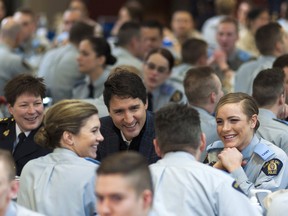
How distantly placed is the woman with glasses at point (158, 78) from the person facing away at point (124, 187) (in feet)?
13.9

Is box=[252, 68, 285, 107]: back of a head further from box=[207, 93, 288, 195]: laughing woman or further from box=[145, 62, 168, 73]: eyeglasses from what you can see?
box=[145, 62, 168, 73]: eyeglasses

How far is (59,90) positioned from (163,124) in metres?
4.90

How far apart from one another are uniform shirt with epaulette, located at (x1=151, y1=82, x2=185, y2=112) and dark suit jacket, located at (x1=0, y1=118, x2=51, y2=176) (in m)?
2.19

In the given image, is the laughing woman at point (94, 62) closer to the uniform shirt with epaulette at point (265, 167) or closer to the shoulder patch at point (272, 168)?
the uniform shirt with epaulette at point (265, 167)

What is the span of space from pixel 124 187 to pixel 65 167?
1039 millimetres

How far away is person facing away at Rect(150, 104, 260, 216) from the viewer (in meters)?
3.88

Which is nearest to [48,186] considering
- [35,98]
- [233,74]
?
[35,98]

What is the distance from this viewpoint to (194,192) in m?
3.88

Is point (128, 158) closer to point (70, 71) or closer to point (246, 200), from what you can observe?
point (246, 200)

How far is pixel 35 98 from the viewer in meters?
5.55

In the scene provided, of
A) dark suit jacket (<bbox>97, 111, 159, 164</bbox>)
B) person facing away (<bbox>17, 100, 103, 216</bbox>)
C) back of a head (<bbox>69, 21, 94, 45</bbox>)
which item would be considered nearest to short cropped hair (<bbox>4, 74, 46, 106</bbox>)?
dark suit jacket (<bbox>97, 111, 159, 164</bbox>)

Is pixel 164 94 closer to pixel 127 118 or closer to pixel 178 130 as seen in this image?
pixel 127 118

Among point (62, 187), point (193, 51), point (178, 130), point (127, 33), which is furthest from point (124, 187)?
point (127, 33)

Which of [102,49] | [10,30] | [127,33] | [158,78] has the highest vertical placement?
[10,30]
